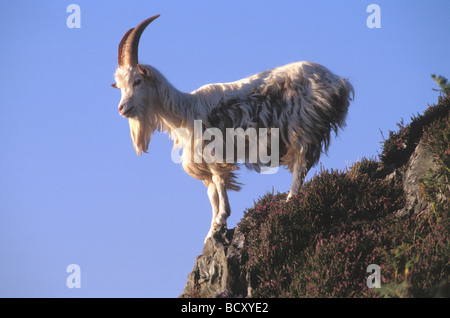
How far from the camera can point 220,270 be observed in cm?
907

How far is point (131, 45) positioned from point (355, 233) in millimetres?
4850

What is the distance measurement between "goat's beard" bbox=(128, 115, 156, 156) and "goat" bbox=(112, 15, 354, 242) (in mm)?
17

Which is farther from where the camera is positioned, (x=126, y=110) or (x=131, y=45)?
(x=131, y=45)

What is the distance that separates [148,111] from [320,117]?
9.52 feet

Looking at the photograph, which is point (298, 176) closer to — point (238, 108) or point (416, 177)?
point (238, 108)

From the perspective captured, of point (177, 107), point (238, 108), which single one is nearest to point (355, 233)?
point (238, 108)

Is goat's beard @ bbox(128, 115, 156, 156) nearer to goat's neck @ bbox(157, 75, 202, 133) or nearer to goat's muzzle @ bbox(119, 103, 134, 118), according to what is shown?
goat's muzzle @ bbox(119, 103, 134, 118)

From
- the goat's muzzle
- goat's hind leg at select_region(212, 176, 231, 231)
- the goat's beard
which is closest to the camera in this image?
the goat's muzzle

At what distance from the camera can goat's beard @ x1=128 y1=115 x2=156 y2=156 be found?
9.86m

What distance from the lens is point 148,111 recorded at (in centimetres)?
986

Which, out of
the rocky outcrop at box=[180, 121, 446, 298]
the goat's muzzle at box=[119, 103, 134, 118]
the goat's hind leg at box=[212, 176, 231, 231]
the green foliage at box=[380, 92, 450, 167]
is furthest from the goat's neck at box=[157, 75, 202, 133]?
the green foliage at box=[380, 92, 450, 167]

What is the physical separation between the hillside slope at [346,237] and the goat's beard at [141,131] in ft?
6.93
